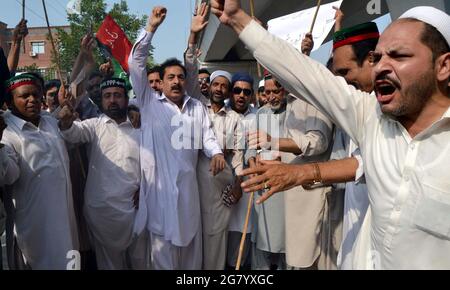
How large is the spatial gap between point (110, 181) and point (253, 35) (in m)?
2.25

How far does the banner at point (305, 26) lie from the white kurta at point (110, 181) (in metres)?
1.76

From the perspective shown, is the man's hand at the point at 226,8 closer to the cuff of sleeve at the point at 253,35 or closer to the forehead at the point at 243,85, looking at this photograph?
the cuff of sleeve at the point at 253,35

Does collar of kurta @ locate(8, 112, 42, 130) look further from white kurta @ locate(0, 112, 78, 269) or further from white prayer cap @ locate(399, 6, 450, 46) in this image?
white prayer cap @ locate(399, 6, 450, 46)

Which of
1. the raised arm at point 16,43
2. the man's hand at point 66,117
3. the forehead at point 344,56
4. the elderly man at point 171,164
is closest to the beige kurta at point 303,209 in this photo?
the forehead at point 344,56

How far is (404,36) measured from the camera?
138 cm

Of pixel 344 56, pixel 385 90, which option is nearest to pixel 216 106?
pixel 344 56

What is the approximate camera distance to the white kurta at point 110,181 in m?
3.45

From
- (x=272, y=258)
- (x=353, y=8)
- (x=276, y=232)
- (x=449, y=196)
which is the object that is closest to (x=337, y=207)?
(x=276, y=232)

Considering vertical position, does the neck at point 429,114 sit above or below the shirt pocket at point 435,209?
above

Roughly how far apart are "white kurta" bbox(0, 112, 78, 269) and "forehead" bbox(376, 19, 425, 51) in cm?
237

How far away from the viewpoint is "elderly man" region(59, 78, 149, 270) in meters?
3.45

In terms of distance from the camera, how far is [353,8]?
31.0 ft

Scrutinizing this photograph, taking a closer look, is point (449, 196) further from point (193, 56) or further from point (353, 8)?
point (353, 8)

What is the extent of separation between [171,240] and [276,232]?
0.87 metres
